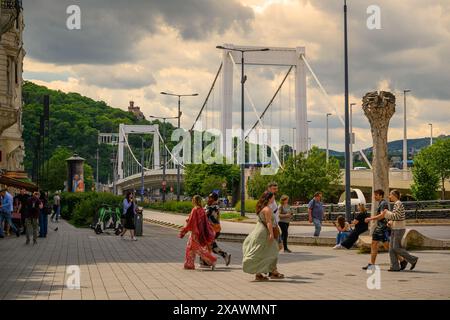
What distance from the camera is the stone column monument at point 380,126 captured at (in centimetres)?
2342

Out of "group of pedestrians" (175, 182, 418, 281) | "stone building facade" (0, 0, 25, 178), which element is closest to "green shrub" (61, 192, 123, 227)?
"stone building facade" (0, 0, 25, 178)

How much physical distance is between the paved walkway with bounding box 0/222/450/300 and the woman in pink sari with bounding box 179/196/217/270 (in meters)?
0.31

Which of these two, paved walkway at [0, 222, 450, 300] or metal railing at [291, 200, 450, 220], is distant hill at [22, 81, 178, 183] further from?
paved walkway at [0, 222, 450, 300]

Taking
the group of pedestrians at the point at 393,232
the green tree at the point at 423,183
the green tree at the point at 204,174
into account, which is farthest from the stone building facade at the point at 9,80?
the green tree at the point at 204,174

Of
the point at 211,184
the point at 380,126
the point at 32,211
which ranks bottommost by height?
the point at 32,211

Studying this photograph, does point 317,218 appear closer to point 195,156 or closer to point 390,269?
point 390,269

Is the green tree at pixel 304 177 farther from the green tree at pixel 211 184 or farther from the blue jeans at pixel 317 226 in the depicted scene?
the blue jeans at pixel 317 226

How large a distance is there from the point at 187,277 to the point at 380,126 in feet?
34.6

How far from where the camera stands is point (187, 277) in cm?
1488

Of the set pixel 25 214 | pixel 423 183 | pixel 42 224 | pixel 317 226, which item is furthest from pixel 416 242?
pixel 423 183

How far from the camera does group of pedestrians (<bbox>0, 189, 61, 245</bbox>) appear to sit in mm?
24516

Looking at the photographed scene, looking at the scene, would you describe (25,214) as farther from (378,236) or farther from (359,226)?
(378,236)

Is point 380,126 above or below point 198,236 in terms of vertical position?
above

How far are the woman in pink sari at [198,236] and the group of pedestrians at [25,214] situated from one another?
885 cm
